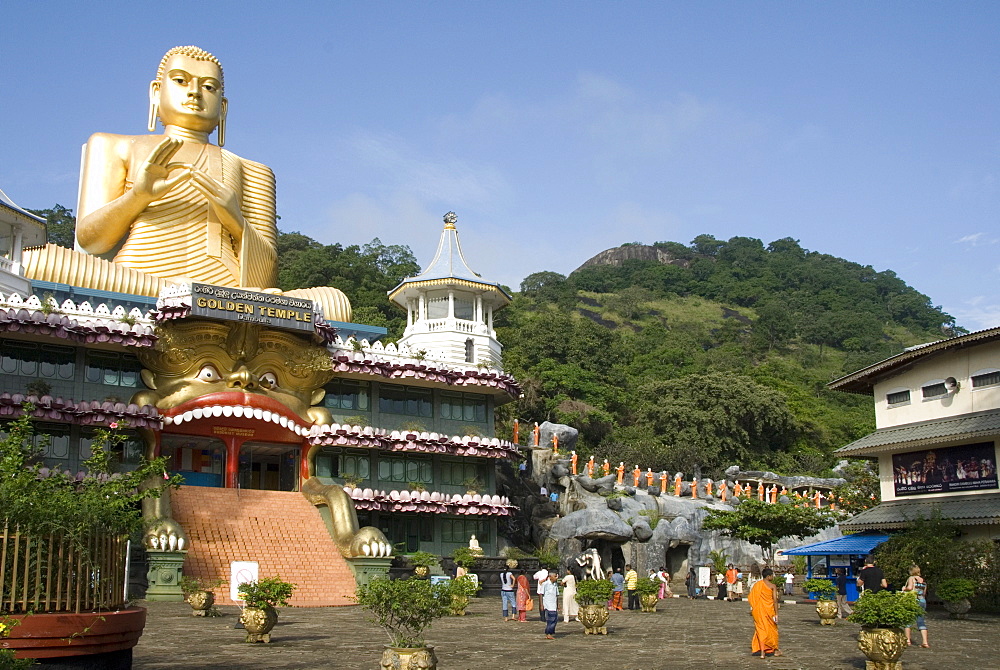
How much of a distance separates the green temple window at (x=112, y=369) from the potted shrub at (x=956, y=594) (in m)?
24.1

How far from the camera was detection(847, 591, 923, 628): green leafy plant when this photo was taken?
1412 cm

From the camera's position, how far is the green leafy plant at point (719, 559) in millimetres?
42156

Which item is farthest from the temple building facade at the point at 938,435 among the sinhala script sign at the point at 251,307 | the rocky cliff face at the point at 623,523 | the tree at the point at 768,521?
the sinhala script sign at the point at 251,307

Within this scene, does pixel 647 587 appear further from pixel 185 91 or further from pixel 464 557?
pixel 185 91

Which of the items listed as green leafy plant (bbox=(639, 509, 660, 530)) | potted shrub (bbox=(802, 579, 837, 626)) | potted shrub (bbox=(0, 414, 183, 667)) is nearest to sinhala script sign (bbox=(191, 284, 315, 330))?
green leafy plant (bbox=(639, 509, 660, 530))

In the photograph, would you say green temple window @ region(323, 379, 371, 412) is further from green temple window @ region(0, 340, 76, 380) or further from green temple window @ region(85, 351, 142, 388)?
green temple window @ region(0, 340, 76, 380)

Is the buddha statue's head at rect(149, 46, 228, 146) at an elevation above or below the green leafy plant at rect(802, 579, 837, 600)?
above

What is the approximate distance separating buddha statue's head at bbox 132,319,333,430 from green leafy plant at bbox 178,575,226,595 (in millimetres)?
6925

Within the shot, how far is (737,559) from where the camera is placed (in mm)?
43875

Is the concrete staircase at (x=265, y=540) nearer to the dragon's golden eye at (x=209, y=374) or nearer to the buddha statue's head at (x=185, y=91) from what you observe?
the dragon's golden eye at (x=209, y=374)

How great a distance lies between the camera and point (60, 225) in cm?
8462

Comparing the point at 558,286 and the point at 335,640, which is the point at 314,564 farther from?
the point at 558,286

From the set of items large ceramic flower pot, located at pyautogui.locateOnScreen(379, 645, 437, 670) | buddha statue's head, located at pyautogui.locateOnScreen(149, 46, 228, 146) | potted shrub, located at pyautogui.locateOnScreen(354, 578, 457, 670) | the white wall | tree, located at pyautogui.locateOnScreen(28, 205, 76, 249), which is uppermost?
tree, located at pyautogui.locateOnScreen(28, 205, 76, 249)

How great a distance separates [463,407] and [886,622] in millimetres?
24956
